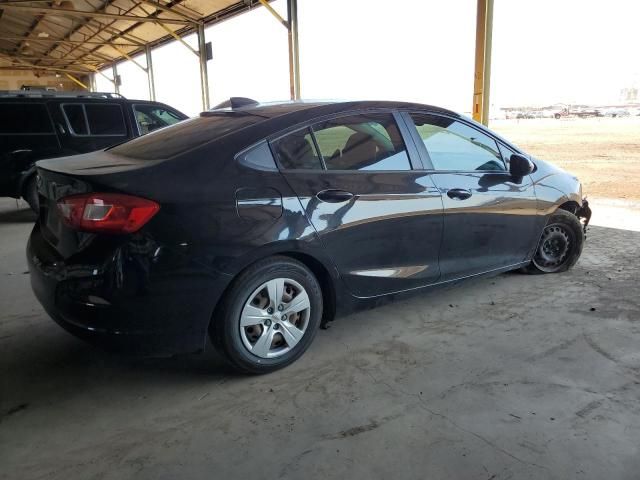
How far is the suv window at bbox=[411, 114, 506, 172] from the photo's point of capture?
10.9 ft

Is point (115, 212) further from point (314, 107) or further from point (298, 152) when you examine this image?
point (314, 107)

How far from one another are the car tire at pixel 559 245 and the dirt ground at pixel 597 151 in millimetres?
4185

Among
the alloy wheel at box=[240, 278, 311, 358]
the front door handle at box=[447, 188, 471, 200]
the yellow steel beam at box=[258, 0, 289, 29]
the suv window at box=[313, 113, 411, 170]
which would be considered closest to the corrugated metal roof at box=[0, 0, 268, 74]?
the yellow steel beam at box=[258, 0, 289, 29]

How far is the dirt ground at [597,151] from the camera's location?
886 centimetres

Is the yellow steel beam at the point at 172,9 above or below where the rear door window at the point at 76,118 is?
above

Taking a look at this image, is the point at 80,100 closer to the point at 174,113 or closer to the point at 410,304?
the point at 174,113

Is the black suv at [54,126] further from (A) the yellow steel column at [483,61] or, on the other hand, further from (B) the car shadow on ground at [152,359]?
(A) the yellow steel column at [483,61]

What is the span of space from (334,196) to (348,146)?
0.42 meters

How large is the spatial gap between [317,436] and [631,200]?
7.19 metres

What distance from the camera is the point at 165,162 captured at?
248 cm

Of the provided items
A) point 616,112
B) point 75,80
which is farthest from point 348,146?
point 75,80

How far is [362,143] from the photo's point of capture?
307cm

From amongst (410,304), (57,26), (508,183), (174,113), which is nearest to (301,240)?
(410,304)

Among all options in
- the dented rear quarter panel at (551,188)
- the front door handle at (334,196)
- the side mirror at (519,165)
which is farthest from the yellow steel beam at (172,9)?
the front door handle at (334,196)
